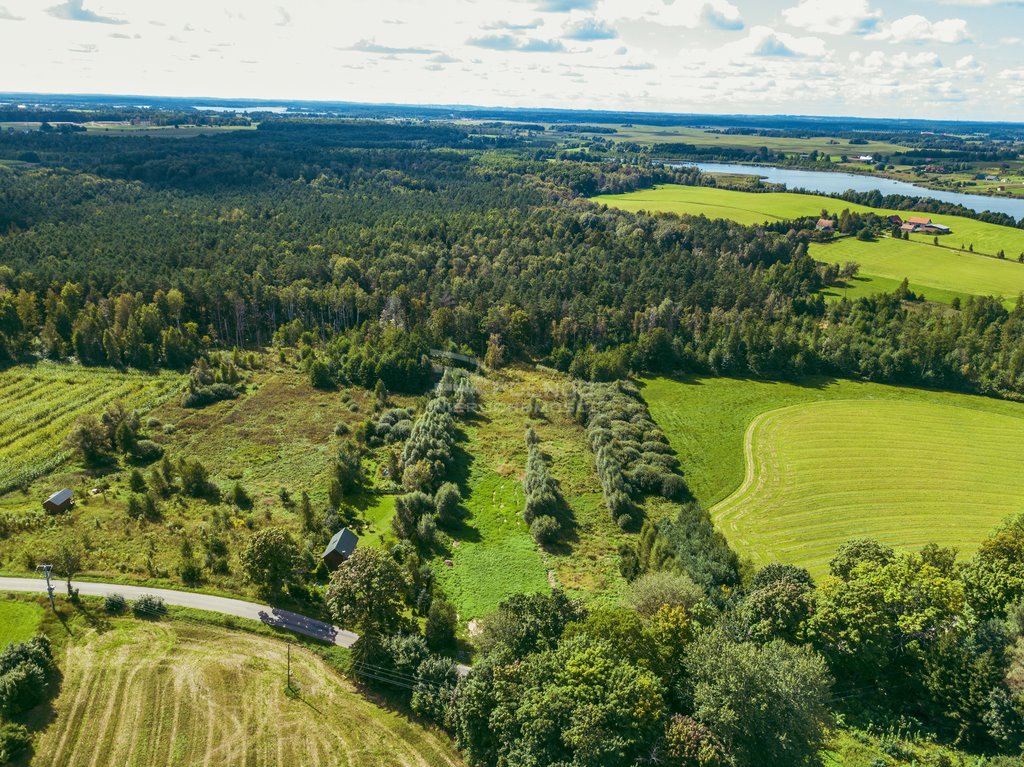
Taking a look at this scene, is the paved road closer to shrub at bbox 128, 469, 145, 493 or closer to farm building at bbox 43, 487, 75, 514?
farm building at bbox 43, 487, 75, 514

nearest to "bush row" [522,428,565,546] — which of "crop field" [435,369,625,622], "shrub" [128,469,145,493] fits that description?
"crop field" [435,369,625,622]

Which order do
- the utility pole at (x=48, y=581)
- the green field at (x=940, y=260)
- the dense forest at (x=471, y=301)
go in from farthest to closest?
1. the green field at (x=940, y=260)
2. the dense forest at (x=471, y=301)
3. the utility pole at (x=48, y=581)

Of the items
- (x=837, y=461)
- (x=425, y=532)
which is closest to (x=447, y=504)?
(x=425, y=532)

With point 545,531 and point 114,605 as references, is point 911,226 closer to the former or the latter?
point 545,531

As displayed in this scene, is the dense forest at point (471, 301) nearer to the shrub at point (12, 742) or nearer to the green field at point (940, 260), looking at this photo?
the green field at point (940, 260)

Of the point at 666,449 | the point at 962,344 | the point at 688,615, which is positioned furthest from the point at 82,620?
the point at 962,344

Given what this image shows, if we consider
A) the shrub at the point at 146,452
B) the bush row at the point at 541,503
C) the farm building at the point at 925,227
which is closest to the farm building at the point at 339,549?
the bush row at the point at 541,503

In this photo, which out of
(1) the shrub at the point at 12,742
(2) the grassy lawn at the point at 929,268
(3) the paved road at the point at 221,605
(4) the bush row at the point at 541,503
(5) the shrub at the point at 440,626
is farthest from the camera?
(2) the grassy lawn at the point at 929,268
